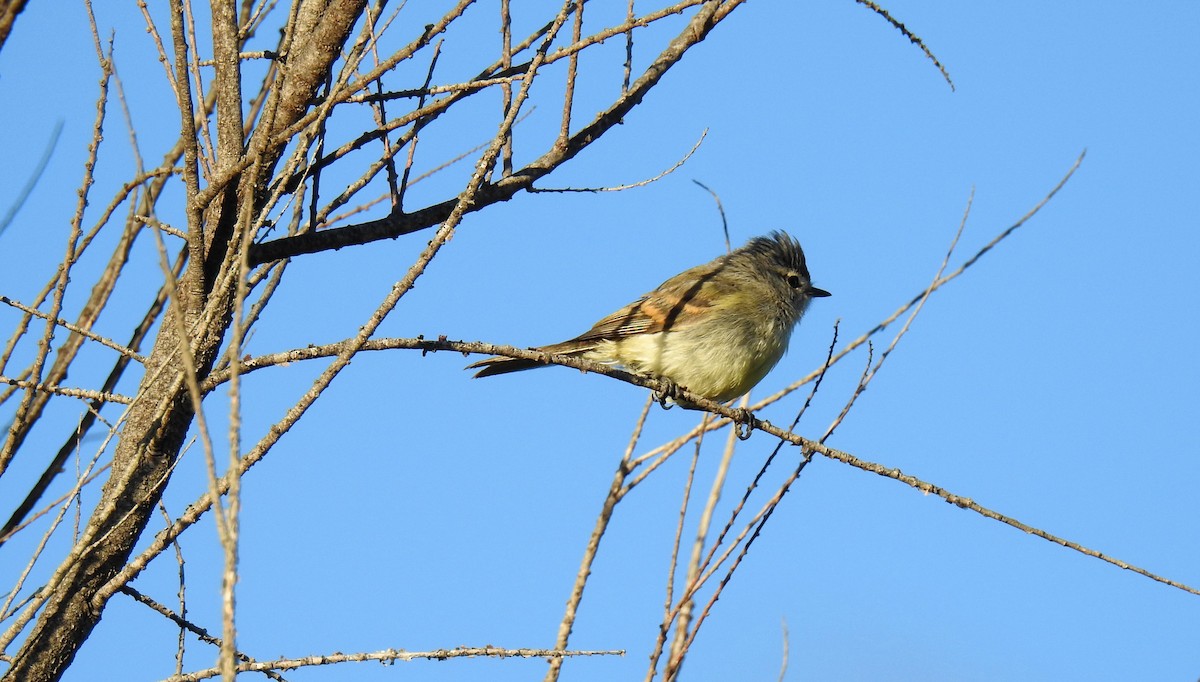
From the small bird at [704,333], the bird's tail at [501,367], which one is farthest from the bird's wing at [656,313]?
the bird's tail at [501,367]

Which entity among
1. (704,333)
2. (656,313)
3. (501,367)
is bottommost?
(501,367)

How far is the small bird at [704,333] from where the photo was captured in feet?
21.6

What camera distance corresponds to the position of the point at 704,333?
262 inches

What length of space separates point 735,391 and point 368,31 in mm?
3733

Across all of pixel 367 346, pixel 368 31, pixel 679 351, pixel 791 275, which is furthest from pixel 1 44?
pixel 791 275

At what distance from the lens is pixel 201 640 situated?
3367 millimetres

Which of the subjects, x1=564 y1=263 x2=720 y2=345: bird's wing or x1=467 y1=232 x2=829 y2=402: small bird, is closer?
x1=467 y1=232 x2=829 y2=402: small bird

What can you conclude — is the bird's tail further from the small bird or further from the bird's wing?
the bird's wing

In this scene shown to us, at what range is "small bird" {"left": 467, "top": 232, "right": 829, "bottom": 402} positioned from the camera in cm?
657

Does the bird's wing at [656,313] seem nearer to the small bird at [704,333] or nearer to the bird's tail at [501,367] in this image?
the small bird at [704,333]

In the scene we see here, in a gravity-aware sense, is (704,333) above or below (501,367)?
above

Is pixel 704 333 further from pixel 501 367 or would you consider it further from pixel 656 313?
pixel 501 367

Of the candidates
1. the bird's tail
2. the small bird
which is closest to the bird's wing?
the small bird

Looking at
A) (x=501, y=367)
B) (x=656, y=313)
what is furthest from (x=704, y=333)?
(x=501, y=367)
